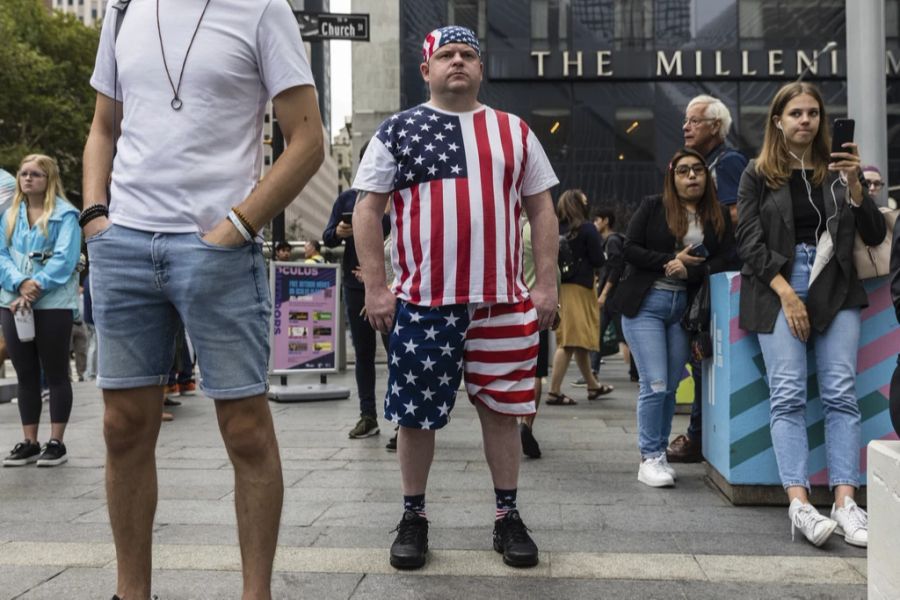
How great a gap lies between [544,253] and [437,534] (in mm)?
1247

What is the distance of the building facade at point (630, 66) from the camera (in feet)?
73.1

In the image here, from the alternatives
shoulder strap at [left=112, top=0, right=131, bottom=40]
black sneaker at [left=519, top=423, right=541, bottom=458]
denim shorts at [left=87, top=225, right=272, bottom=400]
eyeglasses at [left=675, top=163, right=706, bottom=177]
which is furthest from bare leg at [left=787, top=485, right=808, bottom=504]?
shoulder strap at [left=112, top=0, right=131, bottom=40]

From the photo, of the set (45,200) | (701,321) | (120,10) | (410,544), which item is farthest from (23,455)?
(701,321)

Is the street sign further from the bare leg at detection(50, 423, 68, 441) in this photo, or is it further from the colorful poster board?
the colorful poster board

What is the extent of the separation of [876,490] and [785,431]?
5.28ft

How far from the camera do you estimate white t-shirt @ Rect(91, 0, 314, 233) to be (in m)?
2.64

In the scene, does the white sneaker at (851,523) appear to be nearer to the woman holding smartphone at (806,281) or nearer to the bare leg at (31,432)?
the woman holding smartphone at (806,281)

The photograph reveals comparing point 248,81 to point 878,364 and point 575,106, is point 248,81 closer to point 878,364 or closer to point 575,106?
point 878,364

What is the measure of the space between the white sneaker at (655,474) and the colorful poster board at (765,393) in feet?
1.35

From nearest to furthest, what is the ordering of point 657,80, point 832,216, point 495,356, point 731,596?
point 731,596
point 495,356
point 832,216
point 657,80

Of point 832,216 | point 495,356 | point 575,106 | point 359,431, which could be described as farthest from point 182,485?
point 575,106

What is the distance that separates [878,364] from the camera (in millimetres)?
4332

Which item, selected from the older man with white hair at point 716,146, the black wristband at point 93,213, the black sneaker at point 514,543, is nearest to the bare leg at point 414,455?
the black sneaker at point 514,543

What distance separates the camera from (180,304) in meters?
2.64
